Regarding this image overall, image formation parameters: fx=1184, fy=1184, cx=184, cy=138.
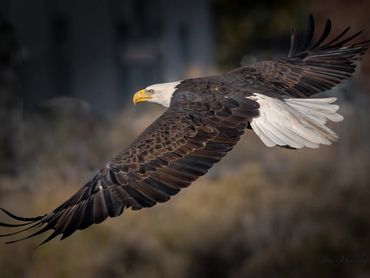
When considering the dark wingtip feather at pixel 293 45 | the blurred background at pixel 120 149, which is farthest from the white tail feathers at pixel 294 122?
the blurred background at pixel 120 149

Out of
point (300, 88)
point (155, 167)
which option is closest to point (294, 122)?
point (300, 88)

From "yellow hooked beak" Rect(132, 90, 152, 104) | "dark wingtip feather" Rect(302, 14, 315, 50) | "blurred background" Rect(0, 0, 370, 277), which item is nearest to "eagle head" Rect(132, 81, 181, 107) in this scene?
"yellow hooked beak" Rect(132, 90, 152, 104)

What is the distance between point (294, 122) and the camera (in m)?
A: 7.88

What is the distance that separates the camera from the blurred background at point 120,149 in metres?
13.1

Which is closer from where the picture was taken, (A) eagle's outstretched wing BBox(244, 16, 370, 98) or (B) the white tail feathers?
(B) the white tail feathers

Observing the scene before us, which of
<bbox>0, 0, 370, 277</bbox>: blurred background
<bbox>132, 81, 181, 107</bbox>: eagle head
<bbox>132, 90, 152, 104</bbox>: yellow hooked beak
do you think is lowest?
<bbox>0, 0, 370, 277</bbox>: blurred background

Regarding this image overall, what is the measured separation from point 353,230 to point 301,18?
7.42 metres

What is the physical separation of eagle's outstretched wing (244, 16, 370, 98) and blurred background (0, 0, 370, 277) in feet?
8.14

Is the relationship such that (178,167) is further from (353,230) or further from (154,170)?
(353,230)

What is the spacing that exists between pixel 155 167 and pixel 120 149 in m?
7.63

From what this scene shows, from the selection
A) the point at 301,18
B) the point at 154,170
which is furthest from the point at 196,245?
the point at 301,18

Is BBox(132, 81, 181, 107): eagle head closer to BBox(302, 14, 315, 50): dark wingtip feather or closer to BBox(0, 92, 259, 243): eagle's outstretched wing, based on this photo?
BBox(0, 92, 259, 243): eagle's outstretched wing

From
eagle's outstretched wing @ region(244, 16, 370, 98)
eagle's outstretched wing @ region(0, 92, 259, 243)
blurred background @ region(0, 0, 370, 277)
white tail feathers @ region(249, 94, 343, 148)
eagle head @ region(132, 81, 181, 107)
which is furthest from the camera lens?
blurred background @ region(0, 0, 370, 277)

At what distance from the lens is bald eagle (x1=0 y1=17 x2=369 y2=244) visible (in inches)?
293
